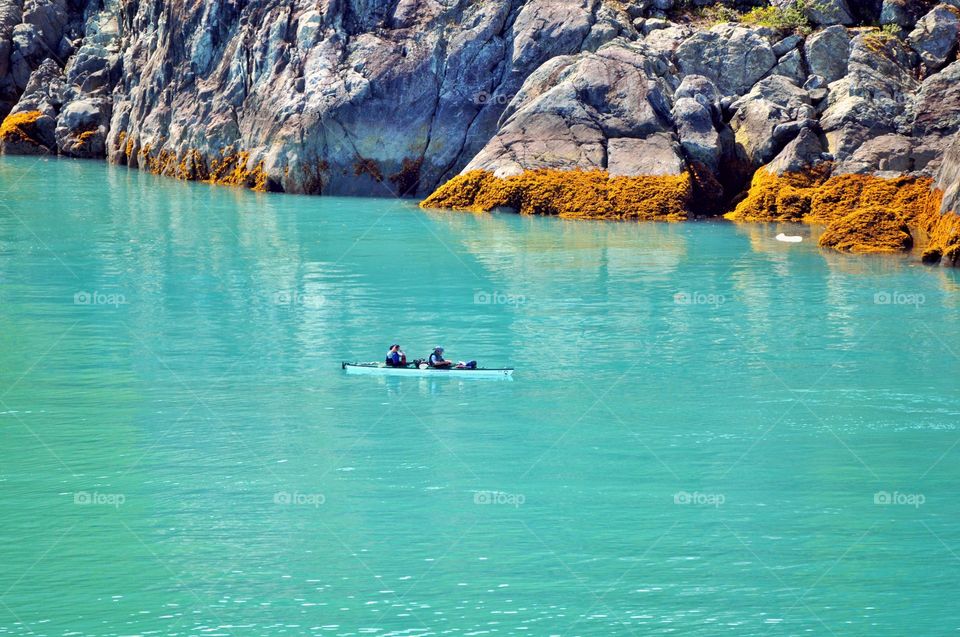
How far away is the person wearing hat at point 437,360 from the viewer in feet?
101

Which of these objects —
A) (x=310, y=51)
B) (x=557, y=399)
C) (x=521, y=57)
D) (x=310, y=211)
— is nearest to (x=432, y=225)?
(x=310, y=211)

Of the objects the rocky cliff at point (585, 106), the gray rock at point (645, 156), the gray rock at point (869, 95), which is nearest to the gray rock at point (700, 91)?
the rocky cliff at point (585, 106)

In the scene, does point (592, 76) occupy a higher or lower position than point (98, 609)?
higher

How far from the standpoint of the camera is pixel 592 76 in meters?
61.5

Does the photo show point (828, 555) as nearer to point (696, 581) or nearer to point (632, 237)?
point (696, 581)

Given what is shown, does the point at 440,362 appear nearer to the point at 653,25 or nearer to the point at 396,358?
the point at 396,358

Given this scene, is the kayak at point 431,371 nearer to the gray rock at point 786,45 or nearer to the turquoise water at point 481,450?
the turquoise water at point 481,450

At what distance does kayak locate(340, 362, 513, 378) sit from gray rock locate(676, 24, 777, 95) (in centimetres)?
3666

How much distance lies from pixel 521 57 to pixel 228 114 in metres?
18.4

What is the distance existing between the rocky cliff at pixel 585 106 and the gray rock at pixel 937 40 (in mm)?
70

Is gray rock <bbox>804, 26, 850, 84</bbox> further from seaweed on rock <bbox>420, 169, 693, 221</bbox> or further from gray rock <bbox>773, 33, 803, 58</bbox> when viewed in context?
seaweed on rock <bbox>420, 169, 693, 221</bbox>

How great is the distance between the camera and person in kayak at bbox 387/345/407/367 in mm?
31016

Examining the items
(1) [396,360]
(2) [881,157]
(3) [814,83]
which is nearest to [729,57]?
(3) [814,83]

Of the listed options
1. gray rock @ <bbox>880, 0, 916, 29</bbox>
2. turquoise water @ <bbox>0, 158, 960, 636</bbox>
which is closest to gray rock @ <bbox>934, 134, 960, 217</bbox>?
turquoise water @ <bbox>0, 158, 960, 636</bbox>
